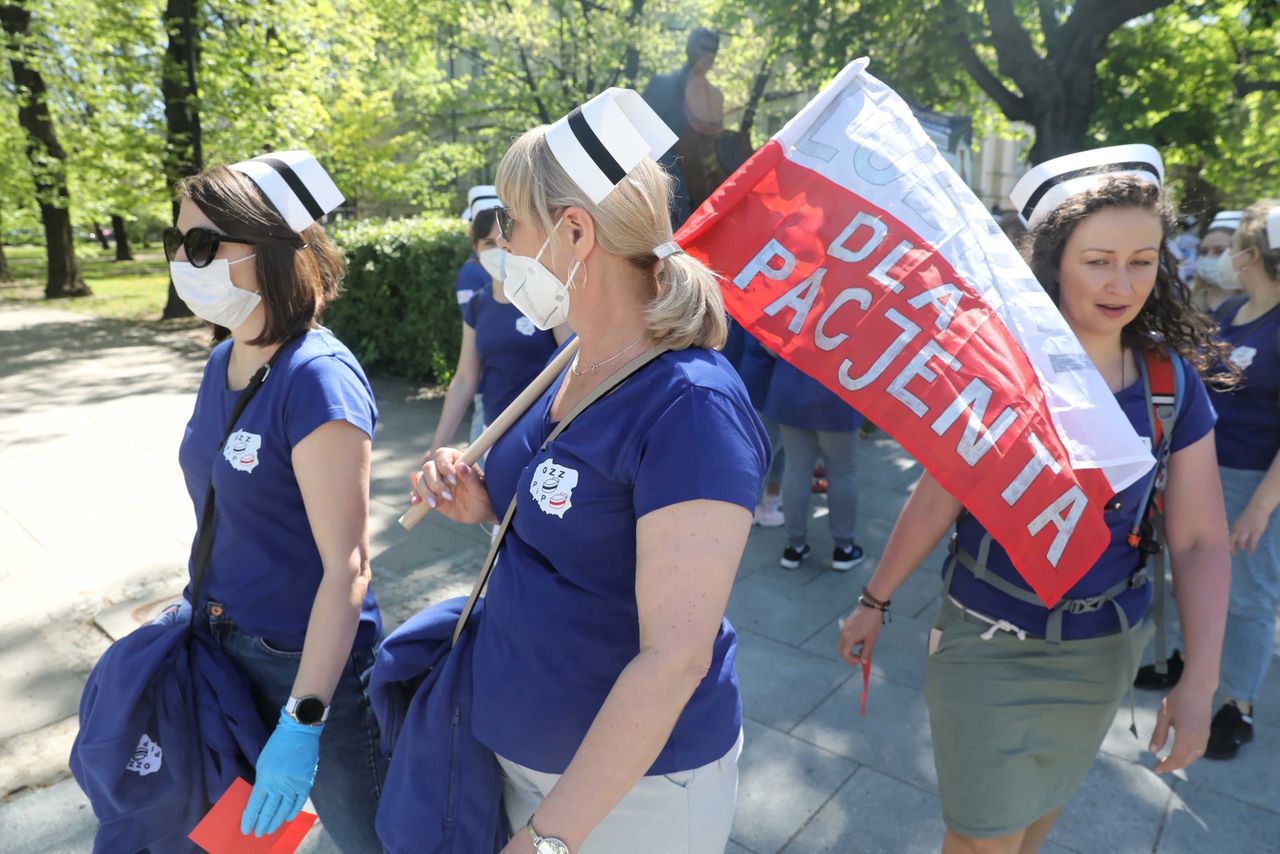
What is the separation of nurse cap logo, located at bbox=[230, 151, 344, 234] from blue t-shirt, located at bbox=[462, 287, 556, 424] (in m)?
2.01

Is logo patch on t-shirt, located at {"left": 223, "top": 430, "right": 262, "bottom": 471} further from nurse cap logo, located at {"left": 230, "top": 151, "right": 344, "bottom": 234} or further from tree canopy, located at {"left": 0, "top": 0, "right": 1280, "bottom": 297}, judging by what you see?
tree canopy, located at {"left": 0, "top": 0, "right": 1280, "bottom": 297}

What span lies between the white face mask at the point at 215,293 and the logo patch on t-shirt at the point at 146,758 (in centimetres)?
97

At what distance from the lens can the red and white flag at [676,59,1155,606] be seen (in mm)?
1838

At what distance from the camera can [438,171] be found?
60.5 feet

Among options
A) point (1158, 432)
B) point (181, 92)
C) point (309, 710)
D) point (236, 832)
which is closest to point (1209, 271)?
point (1158, 432)

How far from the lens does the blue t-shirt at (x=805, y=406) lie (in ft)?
16.7

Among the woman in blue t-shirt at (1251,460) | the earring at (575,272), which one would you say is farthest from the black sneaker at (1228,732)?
the earring at (575,272)

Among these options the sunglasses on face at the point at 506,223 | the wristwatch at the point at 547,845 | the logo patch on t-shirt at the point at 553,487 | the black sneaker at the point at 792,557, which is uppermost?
the sunglasses on face at the point at 506,223

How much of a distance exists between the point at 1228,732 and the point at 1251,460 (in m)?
1.07

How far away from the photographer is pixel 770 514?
20.4 ft

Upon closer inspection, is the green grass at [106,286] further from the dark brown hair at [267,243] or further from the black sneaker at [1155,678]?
the black sneaker at [1155,678]

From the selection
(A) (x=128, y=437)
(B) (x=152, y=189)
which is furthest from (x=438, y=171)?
(A) (x=128, y=437)

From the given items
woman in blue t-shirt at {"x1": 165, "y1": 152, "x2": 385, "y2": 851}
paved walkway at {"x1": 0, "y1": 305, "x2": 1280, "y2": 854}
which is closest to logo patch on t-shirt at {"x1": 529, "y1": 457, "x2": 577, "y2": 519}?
woman in blue t-shirt at {"x1": 165, "y1": 152, "x2": 385, "y2": 851}

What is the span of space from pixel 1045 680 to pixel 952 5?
863 centimetres
